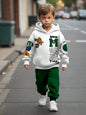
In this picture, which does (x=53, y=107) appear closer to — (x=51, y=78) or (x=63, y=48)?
(x=51, y=78)

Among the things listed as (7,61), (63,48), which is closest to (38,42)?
(63,48)

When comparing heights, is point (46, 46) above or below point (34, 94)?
above

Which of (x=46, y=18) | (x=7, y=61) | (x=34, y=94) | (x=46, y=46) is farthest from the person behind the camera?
(x=7, y=61)

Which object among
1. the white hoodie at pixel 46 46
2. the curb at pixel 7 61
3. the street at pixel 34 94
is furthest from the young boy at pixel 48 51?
the curb at pixel 7 61

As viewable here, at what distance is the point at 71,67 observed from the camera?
895cm

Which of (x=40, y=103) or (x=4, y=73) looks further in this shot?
(x=4, y=73)

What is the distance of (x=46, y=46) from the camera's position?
462 centimetres

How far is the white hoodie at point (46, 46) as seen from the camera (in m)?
4.61

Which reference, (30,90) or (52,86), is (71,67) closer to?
(30,90)

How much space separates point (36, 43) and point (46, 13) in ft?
1.56

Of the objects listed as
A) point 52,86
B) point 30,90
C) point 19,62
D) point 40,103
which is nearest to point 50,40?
point 52,86

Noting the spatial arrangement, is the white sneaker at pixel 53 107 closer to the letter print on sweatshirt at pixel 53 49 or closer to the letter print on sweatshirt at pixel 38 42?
the letter print on sweatshirt at pixel 53 49

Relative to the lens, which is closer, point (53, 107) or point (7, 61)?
point (53, 107)

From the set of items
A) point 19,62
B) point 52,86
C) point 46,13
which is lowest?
point 19,62
